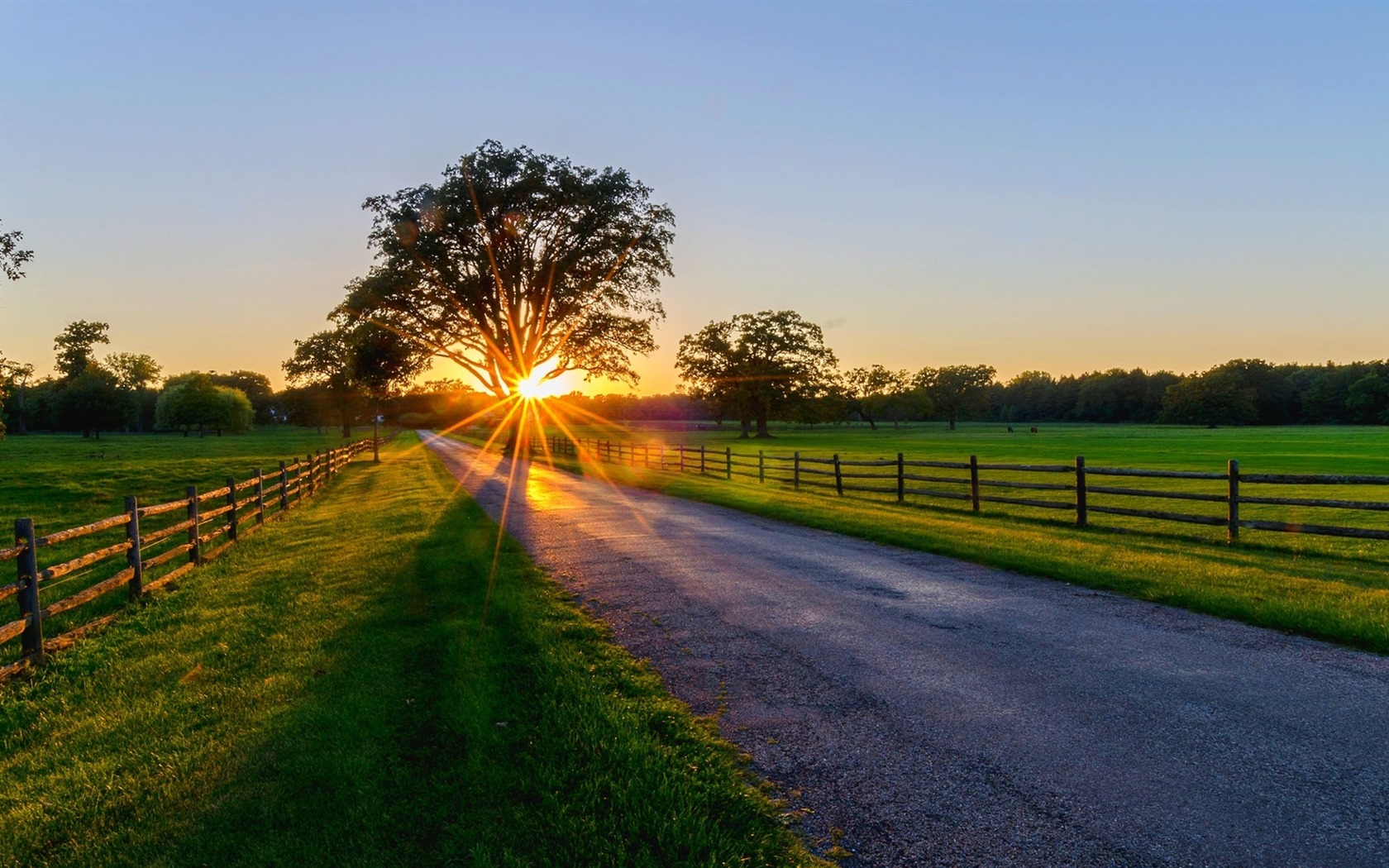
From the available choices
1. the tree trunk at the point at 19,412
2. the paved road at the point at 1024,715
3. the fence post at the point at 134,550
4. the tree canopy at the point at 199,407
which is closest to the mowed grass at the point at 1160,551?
the paved road at the point at 1024,715

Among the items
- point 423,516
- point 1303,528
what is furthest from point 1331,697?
point 423,516

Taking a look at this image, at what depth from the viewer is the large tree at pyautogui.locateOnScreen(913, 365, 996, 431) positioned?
128 meters

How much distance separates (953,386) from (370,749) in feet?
439

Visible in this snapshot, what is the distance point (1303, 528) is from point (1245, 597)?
5060mm

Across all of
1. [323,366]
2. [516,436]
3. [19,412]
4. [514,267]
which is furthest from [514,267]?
[19,412]

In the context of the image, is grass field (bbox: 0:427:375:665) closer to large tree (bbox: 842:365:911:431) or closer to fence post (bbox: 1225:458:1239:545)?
fence post (bbox: 1225:458:1239:545)

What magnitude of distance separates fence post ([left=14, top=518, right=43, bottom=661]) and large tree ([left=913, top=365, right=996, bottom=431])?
12982 cm

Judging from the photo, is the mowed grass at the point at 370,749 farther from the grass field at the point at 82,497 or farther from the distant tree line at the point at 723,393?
the distant tree line at the point at 723,393

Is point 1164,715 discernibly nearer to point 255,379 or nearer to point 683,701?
point 683,701

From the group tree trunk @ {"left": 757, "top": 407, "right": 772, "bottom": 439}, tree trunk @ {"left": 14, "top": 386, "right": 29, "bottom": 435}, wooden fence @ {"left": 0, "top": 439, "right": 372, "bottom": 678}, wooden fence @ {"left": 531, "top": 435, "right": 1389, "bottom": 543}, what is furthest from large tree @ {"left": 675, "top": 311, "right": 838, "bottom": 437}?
tree trunk @ {"left": 14, "top": 386, "right": 29, "bottom": 435}

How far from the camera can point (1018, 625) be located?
7.29 metres

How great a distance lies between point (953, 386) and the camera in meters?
129

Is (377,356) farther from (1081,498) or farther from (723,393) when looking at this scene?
(723,393)

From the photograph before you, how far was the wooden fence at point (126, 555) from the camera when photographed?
23.3 ft
